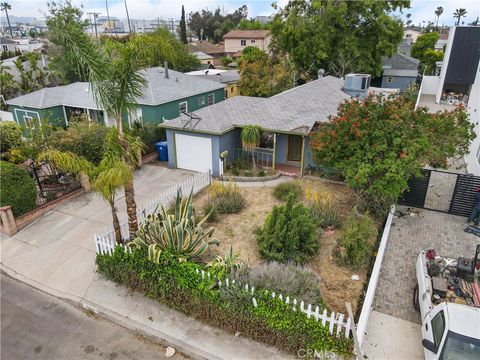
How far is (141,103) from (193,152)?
5949 mm

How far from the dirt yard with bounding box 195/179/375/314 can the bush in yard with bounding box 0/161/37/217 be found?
19.8 feet

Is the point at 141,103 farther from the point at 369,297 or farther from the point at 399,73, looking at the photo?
the point at 399,73

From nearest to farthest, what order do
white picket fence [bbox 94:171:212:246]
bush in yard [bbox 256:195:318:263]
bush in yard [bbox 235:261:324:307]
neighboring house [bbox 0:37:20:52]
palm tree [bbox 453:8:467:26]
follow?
bush in yard [bbox 235:261:324:307]
white picket fence [bbox 94:171:212:246]
bush in yard [bbox 256:195:318:263]
neighboring house [bbox 0:37:20:52]
palm tree [bbox 453:8:467:26]

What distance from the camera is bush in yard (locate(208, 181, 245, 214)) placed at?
12.1 metres

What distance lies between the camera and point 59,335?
7.36m

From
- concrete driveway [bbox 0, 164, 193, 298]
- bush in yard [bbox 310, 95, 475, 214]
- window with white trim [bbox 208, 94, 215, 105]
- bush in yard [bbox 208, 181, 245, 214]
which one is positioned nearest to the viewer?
concrete driveway [bbox 0, 164, 193, 298]

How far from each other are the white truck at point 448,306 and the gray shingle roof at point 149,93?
1682 cm

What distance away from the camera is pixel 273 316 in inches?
264

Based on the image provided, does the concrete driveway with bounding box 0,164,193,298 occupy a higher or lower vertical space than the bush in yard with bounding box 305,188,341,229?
lower

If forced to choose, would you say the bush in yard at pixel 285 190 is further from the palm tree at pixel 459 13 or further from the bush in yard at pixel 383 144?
the palm tree at pixel 459 13

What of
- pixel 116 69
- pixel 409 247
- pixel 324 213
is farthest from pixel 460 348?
pixel 116 69

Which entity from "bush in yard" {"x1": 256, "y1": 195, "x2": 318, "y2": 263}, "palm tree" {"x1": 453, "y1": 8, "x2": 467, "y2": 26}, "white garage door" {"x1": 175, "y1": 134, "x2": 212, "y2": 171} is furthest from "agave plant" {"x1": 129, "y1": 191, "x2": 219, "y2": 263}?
"palm tree" {"x1": 453, "y1": 8, "x2": 467, "y2": 26}

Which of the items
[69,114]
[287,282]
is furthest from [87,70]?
[69,114]

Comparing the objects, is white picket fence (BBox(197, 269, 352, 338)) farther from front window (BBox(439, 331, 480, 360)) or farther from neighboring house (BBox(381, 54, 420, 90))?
neighboring house (BBox(381, 54, 420, 90))
